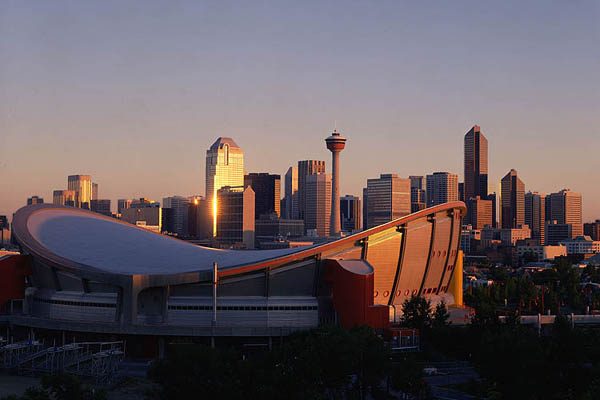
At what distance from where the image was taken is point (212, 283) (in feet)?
228

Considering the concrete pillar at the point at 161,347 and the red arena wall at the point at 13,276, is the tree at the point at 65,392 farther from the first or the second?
the red arena wall at the point at 13,276

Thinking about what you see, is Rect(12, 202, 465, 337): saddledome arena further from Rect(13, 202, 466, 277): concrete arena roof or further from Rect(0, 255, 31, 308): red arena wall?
Rect(0, 255, 31, 308): red arena wall

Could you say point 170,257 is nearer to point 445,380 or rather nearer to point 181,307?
point 181,307

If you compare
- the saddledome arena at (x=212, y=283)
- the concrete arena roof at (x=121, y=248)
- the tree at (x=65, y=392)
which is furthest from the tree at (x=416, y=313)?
the tree at (x=65, y=392)

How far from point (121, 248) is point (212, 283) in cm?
1347

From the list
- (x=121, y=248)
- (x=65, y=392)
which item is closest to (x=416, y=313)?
(x=121, y=248)

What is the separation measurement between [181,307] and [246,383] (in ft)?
81.3

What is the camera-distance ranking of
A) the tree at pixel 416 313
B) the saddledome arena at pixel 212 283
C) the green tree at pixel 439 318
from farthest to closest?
the tree at pixel 416 313 → the green tree at pixel 439 318 → the saddledome arena at pixel 212 283

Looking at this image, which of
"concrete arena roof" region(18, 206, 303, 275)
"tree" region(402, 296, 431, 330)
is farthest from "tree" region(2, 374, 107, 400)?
"tree" region(402, 296, 431, 330)

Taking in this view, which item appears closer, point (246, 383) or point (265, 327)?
point (246, 383)

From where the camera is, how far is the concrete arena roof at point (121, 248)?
70.8 m

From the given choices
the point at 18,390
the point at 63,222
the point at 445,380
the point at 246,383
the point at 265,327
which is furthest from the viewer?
the point at 63,222

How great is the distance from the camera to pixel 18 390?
5616 cm

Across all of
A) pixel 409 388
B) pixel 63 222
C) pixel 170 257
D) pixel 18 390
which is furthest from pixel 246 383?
pixel 63 222
